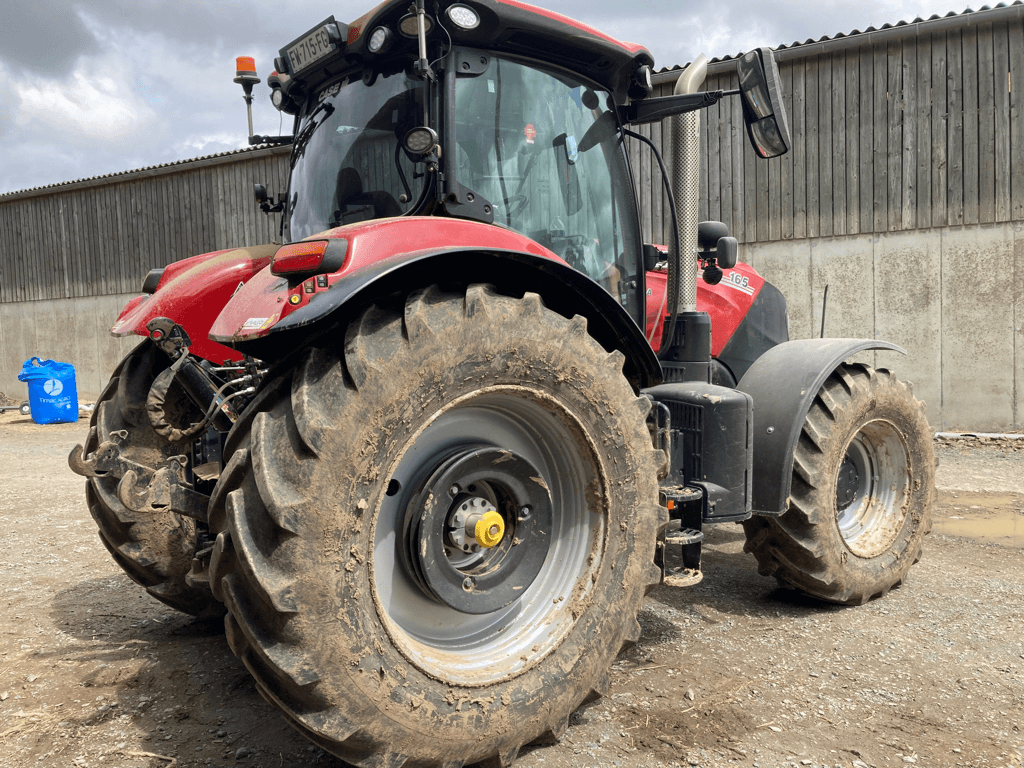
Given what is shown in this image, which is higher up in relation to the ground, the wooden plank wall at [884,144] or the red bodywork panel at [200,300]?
the wooden plank wall at [884,144]

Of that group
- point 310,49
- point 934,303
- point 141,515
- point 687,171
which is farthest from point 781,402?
point 934,303

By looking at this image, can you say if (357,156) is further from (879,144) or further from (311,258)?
(879,144)

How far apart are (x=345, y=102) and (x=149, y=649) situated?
2.45m

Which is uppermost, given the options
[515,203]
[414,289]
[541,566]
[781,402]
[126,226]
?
[126,226]

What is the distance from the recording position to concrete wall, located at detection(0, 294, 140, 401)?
1634 centimetres

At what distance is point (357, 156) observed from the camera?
121 inches

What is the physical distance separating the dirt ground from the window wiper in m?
2.18

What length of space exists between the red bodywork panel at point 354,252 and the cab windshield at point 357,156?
1.43ft

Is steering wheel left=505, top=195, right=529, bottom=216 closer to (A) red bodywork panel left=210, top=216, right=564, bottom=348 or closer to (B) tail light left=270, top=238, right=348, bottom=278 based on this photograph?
(A) red bodywork panel left=210, top=216, right=564, bottom=348

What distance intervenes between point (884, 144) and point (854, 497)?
6.89m

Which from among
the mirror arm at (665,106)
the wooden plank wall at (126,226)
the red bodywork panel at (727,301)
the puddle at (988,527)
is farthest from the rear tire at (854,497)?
the wooden plank wall at (126,226)

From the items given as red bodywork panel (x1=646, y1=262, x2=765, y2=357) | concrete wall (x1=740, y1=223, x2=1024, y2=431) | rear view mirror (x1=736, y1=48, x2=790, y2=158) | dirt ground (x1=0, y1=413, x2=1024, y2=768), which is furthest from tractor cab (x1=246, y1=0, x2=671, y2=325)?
concrete wall (x1=740, y1=223, x2=1024, y2=431)

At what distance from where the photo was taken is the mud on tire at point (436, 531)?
1.94 m

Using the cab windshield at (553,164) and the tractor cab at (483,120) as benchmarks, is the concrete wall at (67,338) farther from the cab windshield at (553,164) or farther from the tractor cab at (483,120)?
the cab windshield at (553,164)
